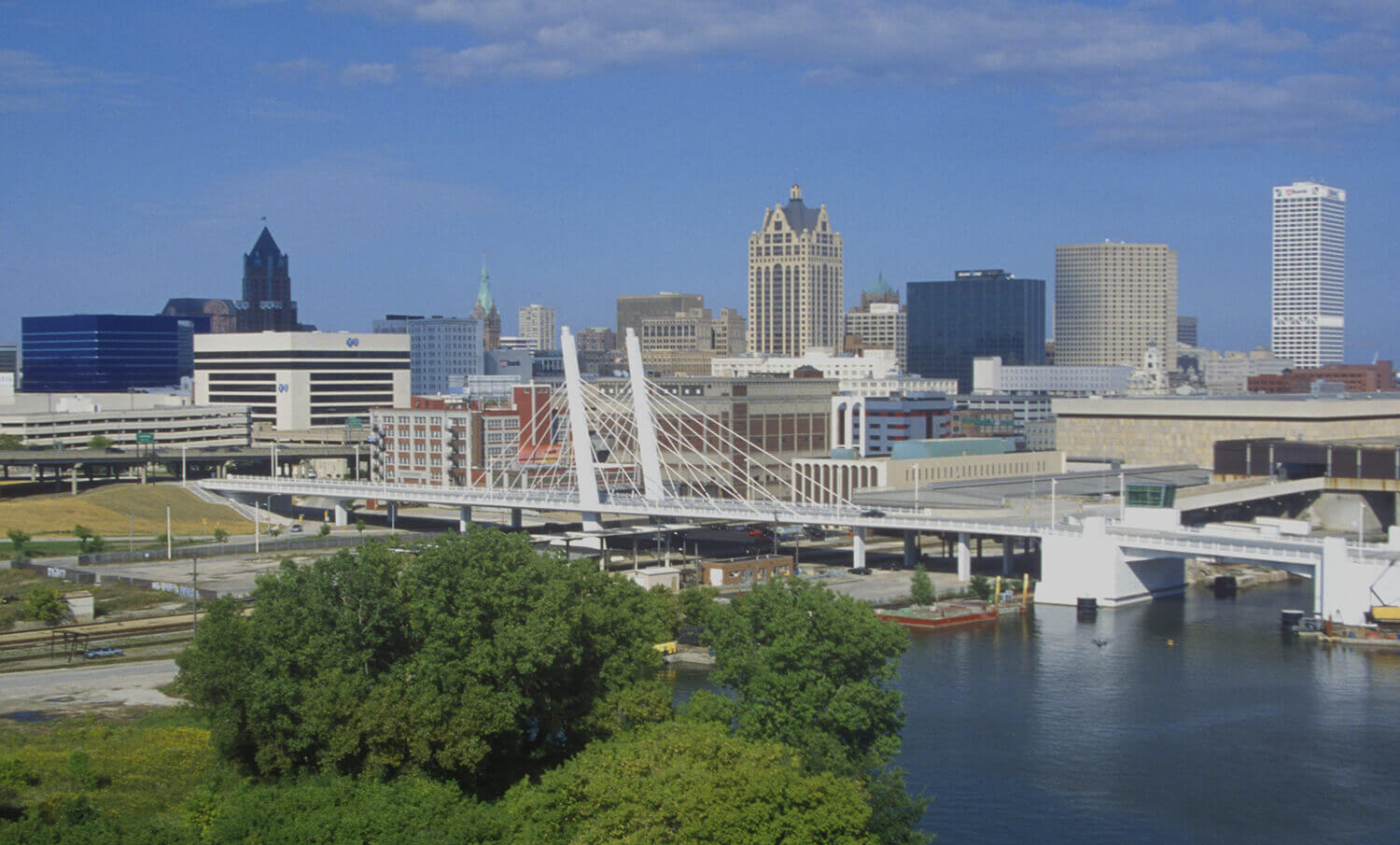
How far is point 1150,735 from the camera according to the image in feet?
105

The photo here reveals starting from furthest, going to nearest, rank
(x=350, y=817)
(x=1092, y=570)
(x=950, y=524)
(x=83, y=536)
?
(x=83, y=536) → (x=950, y=524) → (x=1092, y=570) → (x=350, y=817)

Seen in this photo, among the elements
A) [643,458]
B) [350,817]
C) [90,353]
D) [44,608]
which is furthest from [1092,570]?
[90,353]

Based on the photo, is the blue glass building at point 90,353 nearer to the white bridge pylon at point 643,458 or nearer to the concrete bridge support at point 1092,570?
the white bridge pylon at point 643,458

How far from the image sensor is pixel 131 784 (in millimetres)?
25609

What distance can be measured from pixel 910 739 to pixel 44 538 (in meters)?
46.2

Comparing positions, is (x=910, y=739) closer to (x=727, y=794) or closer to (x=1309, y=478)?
(x=727, y=794)

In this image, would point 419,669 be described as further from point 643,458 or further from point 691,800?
point 643,458

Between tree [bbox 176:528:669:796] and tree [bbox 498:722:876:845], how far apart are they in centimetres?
327

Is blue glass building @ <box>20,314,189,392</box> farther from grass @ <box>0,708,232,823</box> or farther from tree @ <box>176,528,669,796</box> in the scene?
tree @ <box>176,528,669,796</box>

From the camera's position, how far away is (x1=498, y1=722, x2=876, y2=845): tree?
18922 mm

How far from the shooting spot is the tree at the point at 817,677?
24172 mm

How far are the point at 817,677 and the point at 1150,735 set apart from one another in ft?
34.0

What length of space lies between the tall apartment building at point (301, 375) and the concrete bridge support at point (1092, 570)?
2678 inches

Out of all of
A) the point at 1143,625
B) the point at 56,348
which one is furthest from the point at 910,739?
the point at 56,348
